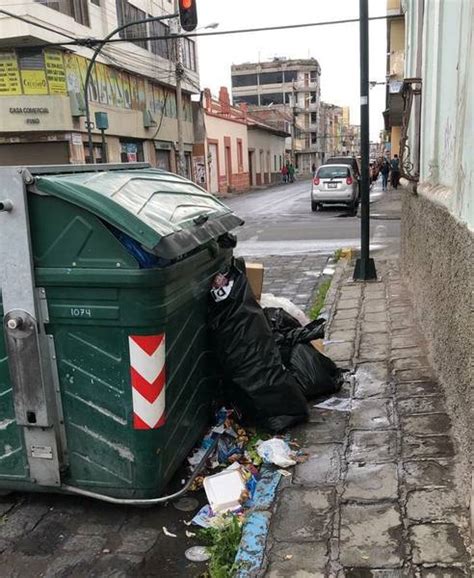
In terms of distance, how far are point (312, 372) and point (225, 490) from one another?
→ 4.22ft

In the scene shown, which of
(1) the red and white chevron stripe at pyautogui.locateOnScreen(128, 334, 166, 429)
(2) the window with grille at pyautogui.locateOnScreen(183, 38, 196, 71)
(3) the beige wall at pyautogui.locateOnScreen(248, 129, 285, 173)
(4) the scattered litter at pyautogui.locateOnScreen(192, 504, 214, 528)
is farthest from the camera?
(3) the beige wall at pyautogui.locateOnScreen(248, 129, 285, 173)

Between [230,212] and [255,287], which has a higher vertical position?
[230,212]

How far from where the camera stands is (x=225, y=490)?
122 inches

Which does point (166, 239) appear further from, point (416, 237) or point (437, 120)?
point (416, 237)

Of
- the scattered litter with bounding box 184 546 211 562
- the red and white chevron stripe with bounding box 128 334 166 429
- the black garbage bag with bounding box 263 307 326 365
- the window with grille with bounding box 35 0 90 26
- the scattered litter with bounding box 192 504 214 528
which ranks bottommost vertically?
the scattered litter with bounding box 184 546 211 562

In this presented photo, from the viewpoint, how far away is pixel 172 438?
312 centimetres

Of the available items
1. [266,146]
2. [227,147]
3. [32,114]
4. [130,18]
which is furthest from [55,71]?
[266,146]

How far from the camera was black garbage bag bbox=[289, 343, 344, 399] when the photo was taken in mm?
4117

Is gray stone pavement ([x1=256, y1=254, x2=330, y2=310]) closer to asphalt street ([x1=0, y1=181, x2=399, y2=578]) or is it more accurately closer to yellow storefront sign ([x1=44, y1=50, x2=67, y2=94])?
asphalt street ([x1=0, y1=181, x2=399, y2=578])

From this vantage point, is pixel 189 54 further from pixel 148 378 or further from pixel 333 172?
pixel 148 378

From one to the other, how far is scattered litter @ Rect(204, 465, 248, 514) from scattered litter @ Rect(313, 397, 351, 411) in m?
1.04

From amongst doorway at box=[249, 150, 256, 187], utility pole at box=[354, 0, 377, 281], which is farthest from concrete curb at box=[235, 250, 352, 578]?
doorway at box=[249, 150, 256, 187]

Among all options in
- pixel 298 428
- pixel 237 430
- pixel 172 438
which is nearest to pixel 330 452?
pixel 298 428

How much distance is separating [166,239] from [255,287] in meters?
2.63
